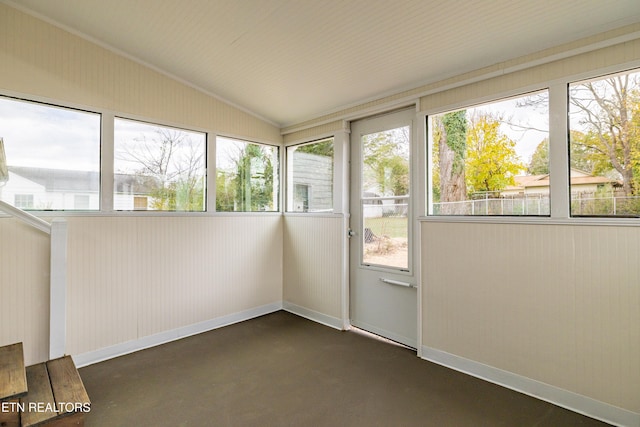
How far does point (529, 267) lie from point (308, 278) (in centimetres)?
248

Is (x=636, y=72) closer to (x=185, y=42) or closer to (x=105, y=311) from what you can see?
(x=185, y=42)

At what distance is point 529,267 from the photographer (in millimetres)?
2369

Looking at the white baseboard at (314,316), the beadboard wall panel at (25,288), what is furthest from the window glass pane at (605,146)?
the beadboard wall panel at (25,288)

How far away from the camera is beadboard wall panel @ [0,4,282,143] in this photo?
250 centimetres

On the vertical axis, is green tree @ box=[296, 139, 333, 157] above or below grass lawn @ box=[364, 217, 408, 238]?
above

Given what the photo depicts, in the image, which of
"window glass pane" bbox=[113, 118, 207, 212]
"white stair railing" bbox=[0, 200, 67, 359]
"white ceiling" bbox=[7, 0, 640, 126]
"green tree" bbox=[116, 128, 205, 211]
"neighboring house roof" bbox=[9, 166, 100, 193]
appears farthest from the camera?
"green tree" bbox=[116, 128, 205, 211]

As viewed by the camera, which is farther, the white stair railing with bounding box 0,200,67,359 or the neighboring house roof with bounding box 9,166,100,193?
the neighboring house roof with bounding box 9,166,100,193

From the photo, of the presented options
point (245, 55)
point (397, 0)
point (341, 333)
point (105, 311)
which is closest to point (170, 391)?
point (105, 311)

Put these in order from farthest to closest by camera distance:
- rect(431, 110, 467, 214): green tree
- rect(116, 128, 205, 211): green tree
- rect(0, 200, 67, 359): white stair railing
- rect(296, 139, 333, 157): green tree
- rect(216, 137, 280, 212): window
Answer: rect(296, 139, 333, 157): green tree, rect(216, 137, 280, 212): window, rect(116, 128, 205, 211): green tree, rect(431, 110, 467, 214): green tree, rect(0, 200, 67, 359): white stair railing

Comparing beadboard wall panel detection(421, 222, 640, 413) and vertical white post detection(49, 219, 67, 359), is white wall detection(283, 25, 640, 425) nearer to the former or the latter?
beadboard wall panel detection(421, 222, 640, 413)

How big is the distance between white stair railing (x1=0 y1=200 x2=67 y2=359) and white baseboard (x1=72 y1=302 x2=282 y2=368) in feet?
1.20

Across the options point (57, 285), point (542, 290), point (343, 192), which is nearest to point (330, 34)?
point (343, 192)

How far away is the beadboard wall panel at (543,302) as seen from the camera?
204cm

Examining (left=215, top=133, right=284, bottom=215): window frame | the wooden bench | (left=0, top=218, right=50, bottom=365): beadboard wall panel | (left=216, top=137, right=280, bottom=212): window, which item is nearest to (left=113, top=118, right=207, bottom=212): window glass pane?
(left=215, top=133, right=284, bottom=215): window frame
